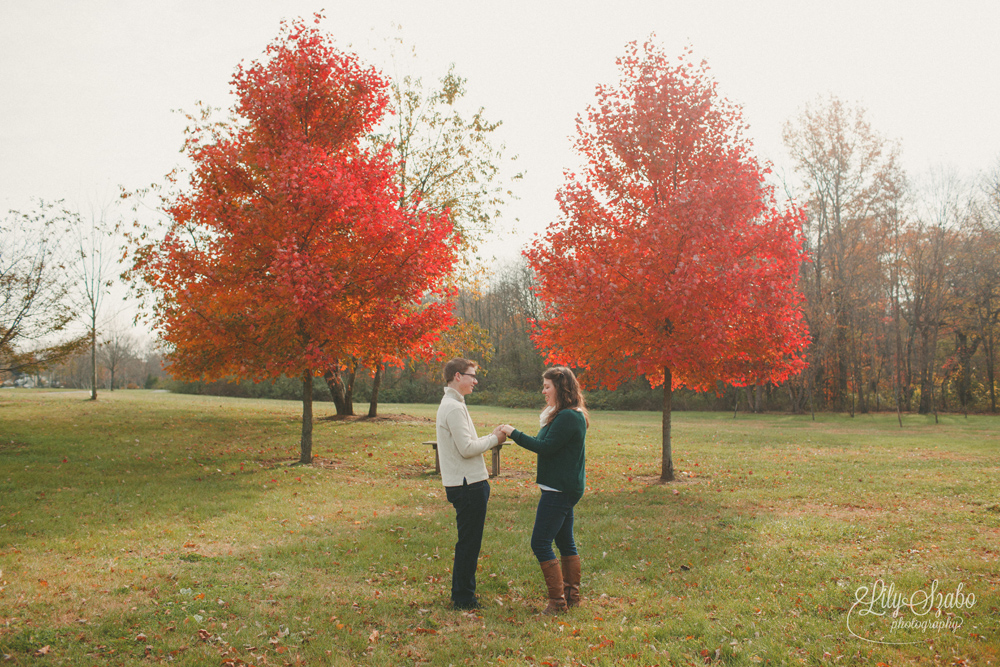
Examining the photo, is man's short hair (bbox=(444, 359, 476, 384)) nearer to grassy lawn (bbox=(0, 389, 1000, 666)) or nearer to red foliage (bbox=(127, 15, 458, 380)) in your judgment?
grassy lawn (bbox=(0, 389, 1000, 666))

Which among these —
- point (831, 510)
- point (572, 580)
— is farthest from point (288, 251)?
point (831, 510)

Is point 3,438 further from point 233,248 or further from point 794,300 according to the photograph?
point 794,300

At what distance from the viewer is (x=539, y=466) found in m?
5.39

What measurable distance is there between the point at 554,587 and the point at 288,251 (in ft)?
28.0

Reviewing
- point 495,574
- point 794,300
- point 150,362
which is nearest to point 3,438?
point 495,574

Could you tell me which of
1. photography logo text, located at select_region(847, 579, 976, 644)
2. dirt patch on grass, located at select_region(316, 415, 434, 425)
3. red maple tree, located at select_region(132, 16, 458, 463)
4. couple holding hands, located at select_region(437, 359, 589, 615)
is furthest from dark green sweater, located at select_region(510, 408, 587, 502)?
dirt patch on grass, located at select_region(316, 415, 434, 425)

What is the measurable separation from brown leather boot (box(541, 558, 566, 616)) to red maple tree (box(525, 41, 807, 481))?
6.42 m

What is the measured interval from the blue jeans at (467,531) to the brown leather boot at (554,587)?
0.66 m

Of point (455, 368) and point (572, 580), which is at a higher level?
point (455, 368)

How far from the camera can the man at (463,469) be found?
17.3 feet

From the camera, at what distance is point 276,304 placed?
472 inches

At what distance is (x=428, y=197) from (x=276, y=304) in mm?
13611

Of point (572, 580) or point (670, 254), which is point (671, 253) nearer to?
point (670, 254)

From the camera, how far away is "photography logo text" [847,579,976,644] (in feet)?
15.3
